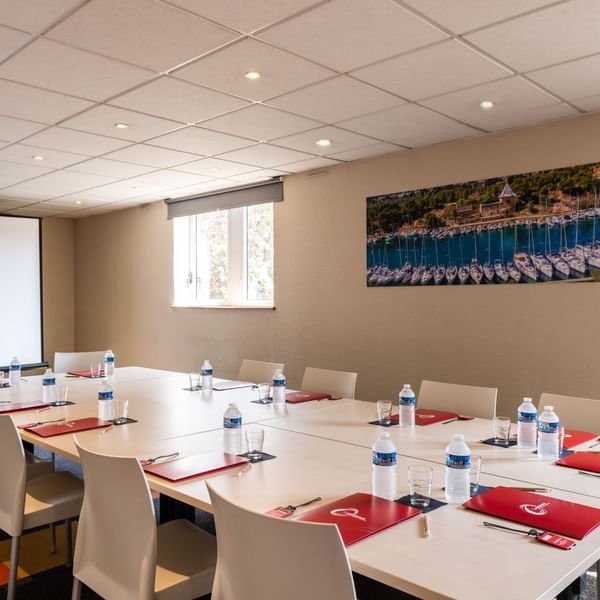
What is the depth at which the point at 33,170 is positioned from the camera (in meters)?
5.73

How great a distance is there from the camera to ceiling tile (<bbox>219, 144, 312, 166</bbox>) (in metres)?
4.91

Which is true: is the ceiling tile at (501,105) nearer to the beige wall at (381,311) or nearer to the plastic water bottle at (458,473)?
the beige wall at (381,311)

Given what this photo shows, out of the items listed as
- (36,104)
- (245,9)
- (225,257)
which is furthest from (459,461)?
(225,257)

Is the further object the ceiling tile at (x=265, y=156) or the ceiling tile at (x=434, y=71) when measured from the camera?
the ceiling tile at (x=265, y=156)

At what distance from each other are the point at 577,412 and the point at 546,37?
72.3 inches

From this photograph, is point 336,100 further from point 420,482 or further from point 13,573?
point 13,573

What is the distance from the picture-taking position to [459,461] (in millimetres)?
1865

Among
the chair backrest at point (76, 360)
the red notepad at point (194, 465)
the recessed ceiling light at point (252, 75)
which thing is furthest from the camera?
the chair backrest at point (76, 360)

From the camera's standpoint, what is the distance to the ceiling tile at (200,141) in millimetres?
4418

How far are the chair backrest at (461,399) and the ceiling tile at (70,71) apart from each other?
245cm

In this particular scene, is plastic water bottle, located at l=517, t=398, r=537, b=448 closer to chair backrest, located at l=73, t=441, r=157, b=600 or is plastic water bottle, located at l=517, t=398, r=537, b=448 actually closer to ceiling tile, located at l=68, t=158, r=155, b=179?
chair backrest, located at l=73, t=441, r=157, b=600

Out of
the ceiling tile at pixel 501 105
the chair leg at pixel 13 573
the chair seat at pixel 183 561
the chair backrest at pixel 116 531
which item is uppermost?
the ceiling tile at pixel 501 105

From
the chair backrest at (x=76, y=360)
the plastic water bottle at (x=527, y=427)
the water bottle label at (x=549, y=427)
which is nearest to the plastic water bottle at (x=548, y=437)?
the water bottle label at (x=549, y=427)

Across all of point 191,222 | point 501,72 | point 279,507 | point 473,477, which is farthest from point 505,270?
point 191,222
